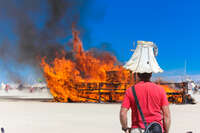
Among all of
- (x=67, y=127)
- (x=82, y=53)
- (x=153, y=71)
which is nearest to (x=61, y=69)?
(x=82, y=53)

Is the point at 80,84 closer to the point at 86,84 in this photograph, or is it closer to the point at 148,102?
the point at 86,84

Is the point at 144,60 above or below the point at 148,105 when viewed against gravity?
above

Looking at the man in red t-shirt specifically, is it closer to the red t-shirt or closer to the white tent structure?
the red t-shirt

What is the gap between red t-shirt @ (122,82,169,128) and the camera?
3.54m

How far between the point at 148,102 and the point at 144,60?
60 cm

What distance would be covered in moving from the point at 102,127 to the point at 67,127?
1.25 m

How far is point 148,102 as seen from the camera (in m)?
3.57

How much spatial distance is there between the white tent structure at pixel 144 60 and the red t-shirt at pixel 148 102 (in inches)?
10.7

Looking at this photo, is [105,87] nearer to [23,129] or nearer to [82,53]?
[82,53]

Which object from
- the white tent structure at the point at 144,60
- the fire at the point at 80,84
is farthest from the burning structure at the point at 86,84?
the white tent structure at the point at 144,60

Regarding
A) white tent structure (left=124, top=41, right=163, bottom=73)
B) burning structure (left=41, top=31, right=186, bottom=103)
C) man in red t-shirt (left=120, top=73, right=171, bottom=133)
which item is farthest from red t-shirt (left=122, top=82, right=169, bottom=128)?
burning structure (left=41, top=31, right=186, bottom=103)

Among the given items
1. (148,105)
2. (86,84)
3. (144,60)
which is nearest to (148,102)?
(148,105)

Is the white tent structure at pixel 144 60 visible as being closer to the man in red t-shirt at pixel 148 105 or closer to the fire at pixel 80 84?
the man in red t-shirt at pixel 148 105

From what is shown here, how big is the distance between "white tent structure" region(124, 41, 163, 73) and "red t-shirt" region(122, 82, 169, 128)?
0.27 m
